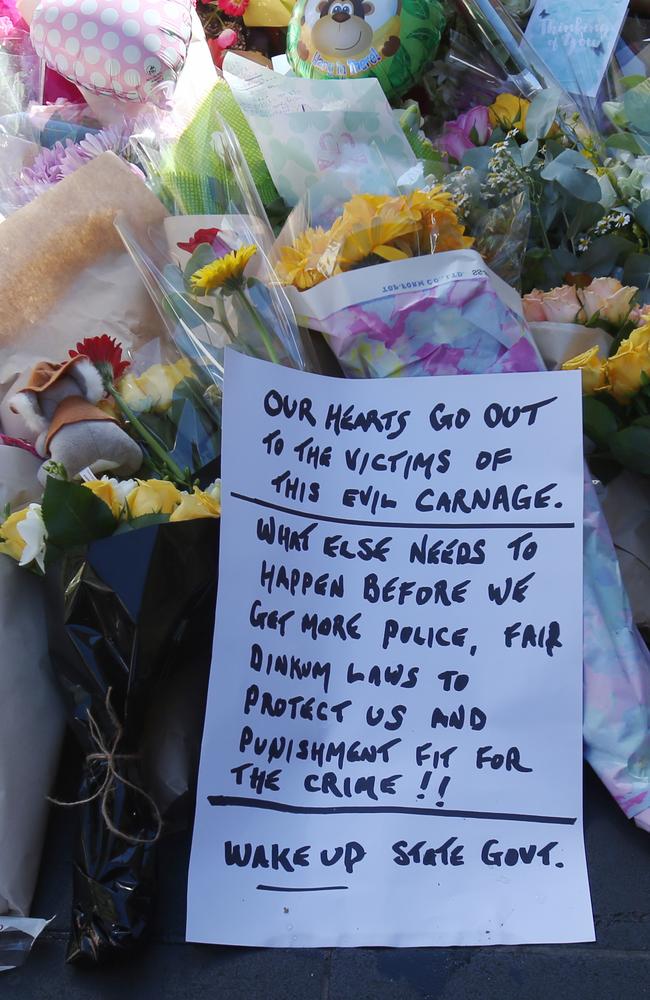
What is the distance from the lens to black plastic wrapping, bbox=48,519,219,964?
2.95 ft

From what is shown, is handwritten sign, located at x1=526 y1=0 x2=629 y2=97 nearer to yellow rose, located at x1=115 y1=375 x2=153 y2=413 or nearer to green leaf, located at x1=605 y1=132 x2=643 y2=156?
green leaf, located at x1=605 y1=132 x2=643 y2=156

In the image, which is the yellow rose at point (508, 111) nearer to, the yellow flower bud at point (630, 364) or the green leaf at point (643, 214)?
the green leaf at point (643, 214)

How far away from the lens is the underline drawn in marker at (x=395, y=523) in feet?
3.24

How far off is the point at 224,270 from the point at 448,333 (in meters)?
0.27

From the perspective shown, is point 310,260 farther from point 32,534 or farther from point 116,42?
point 116,42

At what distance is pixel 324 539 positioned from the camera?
3.30 feet

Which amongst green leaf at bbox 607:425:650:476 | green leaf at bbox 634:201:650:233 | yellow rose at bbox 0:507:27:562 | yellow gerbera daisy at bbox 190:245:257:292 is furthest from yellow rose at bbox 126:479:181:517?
green leaf at bbox 634:201:650:233

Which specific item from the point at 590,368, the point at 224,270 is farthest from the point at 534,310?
the point at 224,270

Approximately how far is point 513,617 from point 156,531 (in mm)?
381

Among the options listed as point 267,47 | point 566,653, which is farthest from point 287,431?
point 267,47

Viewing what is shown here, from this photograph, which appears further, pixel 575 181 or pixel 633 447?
pixel 575 181

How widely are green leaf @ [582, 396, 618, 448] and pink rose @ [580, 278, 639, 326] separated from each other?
13 cm

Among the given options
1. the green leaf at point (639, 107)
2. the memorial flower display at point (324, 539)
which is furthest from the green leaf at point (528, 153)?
the green leaf at point (639, 107)

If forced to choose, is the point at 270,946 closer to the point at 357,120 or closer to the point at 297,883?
the point at 297,883
